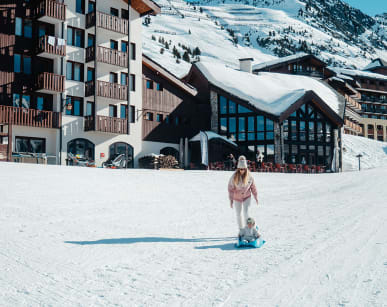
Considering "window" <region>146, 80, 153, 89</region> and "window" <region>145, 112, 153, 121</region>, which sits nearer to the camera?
"window" <region>145, 112, 153, 121</region>

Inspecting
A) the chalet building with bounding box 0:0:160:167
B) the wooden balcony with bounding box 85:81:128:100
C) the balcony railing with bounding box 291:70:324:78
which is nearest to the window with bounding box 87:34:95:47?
the chalet building with bounding box 0:0:160:167

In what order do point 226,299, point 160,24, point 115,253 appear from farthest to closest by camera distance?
1. point 160,24
2. point 115,253
3. point 226,299

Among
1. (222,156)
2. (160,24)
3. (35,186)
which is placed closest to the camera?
(35,186)

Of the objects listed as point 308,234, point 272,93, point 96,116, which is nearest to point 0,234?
point 308,234

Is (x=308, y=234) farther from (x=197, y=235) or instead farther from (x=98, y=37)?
(x=98, y=37)

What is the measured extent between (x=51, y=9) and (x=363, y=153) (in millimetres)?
36136

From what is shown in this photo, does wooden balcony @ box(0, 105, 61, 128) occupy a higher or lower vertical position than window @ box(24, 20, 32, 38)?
lower

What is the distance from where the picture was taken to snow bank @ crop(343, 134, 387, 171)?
41.8 m

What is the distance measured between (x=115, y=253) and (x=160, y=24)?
105345 mm

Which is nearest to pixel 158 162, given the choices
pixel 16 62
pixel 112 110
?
pixel 112 110

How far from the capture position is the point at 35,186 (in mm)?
12141

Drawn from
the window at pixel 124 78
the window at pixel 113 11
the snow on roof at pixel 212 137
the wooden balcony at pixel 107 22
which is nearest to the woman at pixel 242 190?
the wooden balcony at pixel 107 22

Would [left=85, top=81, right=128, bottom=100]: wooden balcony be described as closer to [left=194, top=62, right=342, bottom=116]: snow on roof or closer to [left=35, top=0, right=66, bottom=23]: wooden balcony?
[left=35, top=0, right=66, bottom=23]: wooden balcony

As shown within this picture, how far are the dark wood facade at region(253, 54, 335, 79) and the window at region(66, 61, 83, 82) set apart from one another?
84.3 ft
